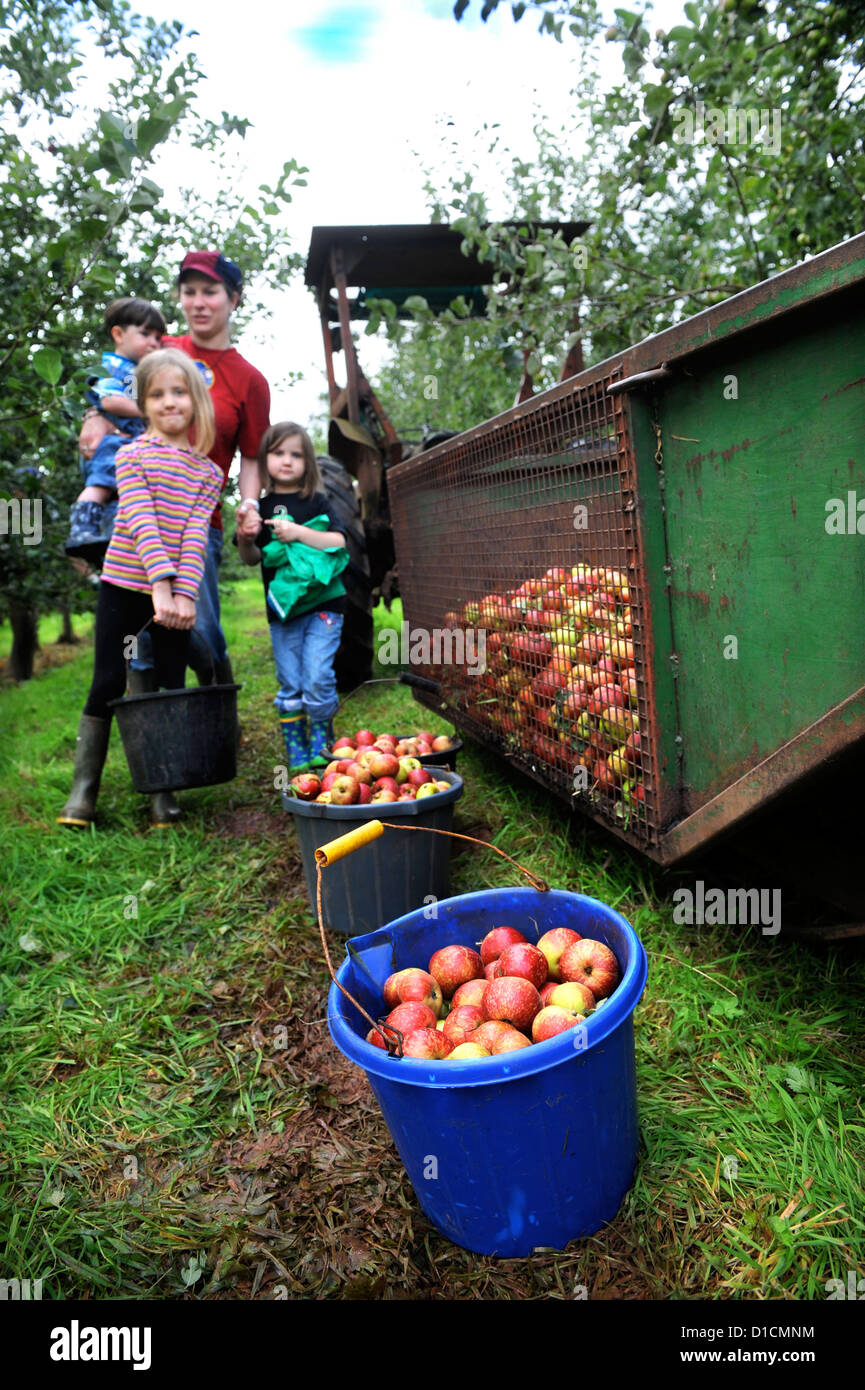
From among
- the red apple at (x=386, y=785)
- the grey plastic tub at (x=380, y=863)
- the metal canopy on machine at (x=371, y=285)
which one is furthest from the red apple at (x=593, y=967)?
the metal canopy on machine at (x=371, y=285)

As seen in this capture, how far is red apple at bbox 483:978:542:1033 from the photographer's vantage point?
66.5 inches

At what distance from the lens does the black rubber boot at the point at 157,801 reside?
12.5 feet

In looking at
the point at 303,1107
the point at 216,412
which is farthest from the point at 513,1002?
the point at 216,412

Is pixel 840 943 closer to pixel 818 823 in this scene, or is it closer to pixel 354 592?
pixel 818 823

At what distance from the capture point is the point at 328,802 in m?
2.76

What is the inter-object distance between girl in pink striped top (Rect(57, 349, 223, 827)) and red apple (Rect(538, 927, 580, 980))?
2.25 m

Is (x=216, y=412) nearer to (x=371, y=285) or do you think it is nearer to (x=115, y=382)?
(x=115, y=382)

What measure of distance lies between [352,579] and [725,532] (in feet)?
12.9

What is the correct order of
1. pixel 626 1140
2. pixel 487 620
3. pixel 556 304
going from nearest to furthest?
pixel 626 1140 < pixel 487 620 < pixel 556 304

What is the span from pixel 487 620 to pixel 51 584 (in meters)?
6.24

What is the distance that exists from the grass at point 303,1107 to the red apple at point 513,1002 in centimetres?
41

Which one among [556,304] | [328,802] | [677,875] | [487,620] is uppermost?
[556,304]

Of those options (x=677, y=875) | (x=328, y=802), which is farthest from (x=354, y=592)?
(x=677, y=875)
